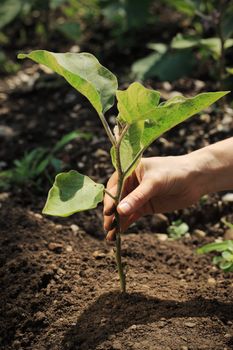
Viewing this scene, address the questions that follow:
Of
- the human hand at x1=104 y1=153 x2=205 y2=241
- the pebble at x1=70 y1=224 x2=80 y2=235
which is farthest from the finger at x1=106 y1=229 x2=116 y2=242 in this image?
the pebble at x1=70 y1=224 x2=80 y2=235

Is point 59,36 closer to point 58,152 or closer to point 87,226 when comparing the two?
point 58,152

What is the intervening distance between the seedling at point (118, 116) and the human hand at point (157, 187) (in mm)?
56

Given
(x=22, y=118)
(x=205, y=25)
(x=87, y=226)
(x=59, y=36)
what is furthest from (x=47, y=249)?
(x=59, y=36)

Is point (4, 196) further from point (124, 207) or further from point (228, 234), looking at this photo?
point (124, 207)

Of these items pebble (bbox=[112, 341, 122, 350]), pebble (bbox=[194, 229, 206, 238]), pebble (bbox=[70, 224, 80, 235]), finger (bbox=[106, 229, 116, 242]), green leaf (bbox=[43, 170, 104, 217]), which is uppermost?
green leaf (bbox=[43, 170, 104, 217])

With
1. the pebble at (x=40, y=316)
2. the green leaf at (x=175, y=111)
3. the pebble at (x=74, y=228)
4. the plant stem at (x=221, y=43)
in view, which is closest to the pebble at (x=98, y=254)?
the pebble at (x=74, y=228)

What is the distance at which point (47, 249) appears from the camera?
2.08 metres

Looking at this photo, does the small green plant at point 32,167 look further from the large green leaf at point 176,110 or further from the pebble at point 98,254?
the large green leaf at point 176,110

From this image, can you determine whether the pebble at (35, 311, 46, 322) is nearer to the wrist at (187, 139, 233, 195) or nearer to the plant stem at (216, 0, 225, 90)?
the wrist at (187, 139, 233, 195)

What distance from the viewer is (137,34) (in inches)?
151

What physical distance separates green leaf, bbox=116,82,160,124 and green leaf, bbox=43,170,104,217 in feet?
0.65

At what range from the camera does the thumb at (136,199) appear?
158 cm

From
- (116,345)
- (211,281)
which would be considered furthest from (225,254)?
(116,345)

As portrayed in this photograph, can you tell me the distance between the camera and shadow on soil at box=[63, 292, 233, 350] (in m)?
1.64
